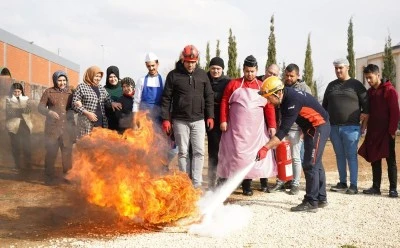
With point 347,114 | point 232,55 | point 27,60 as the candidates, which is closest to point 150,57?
point 347,114

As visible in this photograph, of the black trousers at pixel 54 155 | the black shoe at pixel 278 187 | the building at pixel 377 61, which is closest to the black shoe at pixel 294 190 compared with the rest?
the black shoe at pixel 278 187

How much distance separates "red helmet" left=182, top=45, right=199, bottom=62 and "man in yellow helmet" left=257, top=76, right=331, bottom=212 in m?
1.51

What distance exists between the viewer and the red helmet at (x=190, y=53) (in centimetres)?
705

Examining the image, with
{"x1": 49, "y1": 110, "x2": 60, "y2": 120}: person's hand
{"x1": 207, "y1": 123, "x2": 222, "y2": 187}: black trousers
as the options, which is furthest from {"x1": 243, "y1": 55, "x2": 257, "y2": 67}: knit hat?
{"x1": 49, "y1": 110, "x2": 60, "y2": 120}: person's hand

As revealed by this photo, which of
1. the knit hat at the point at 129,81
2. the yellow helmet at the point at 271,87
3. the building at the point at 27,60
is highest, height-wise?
the building at the point at 27,60

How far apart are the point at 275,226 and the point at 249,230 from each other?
0.41m

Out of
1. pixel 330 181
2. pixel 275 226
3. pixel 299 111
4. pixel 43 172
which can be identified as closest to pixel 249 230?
pixel 275 226

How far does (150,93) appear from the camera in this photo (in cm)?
747

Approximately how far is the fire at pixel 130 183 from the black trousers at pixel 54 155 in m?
2.44

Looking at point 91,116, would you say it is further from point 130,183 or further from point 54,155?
point 130,183

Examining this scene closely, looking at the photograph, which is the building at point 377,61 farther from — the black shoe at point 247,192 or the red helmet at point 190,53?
the red helmet at point 190,53

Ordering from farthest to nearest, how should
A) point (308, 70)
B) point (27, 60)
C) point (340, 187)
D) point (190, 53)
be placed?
point (308, 70), point (27, 60), point (340, 187), point (190, 53)

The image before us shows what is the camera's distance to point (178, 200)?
5.55 m

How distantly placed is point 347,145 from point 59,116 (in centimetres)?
525
